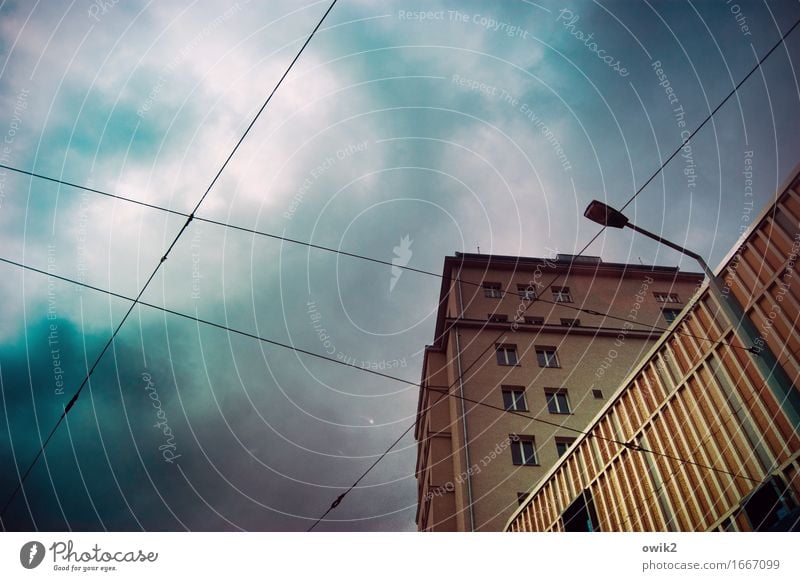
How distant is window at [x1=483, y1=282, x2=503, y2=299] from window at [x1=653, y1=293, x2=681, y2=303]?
6.94 m

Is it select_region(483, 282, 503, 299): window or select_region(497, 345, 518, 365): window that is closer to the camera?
select_region(497, 345, 518, 365): window

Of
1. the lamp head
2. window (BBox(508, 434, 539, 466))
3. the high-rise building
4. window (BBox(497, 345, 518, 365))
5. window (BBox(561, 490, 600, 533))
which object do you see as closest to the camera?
the lamp head

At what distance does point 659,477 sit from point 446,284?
16198 mm

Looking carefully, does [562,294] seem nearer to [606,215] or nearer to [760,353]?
[606,215]

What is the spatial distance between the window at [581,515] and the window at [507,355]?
429 inches

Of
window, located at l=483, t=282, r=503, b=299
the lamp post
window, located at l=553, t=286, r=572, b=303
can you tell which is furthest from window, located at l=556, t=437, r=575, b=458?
the lamp post

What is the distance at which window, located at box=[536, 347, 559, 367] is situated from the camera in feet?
59.3

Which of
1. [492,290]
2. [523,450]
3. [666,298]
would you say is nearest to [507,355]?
[492,290]

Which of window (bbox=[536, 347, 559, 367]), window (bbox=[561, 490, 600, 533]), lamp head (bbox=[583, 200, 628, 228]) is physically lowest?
window (bbox=[561, 490, 600, 533])

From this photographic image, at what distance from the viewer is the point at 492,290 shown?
2058 centimetres

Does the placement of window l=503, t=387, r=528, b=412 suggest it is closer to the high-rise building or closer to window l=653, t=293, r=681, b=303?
the high-rise building
